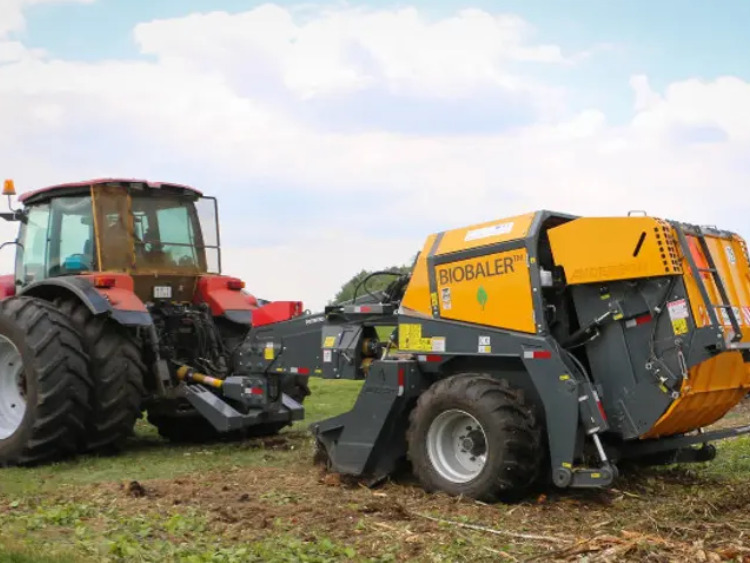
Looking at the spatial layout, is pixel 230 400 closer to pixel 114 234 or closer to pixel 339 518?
pixel 114 234

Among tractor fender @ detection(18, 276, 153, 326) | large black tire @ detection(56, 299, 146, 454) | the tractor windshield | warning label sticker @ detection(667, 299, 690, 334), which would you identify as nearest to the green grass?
large black tire @ detection(56, 299, 146, 454)

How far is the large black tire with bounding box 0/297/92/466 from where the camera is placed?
29.2 feet

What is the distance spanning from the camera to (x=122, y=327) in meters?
9.38

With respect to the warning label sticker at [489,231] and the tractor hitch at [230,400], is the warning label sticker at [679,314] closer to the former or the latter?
the warning label sticker at [489,231]

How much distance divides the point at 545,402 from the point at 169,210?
17.8 feet

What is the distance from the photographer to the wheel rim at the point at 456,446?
22.9 ft

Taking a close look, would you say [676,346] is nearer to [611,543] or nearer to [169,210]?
[611,543]

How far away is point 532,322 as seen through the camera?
271 inches

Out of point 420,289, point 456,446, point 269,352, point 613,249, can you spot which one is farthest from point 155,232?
point 613,249

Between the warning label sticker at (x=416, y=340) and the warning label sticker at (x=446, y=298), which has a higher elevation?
the warning label sticker at (x=446, y=298)

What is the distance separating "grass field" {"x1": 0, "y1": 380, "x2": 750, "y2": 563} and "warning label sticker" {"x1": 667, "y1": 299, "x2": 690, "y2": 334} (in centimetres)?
114

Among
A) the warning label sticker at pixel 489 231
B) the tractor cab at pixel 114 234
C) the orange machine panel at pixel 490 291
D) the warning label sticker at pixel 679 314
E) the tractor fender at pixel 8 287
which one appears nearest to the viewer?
the warning label sticker at pixel 679 314

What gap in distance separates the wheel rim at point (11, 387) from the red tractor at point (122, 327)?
1 cm

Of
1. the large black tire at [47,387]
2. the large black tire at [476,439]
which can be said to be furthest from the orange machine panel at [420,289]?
the large black tire at [47,387]
